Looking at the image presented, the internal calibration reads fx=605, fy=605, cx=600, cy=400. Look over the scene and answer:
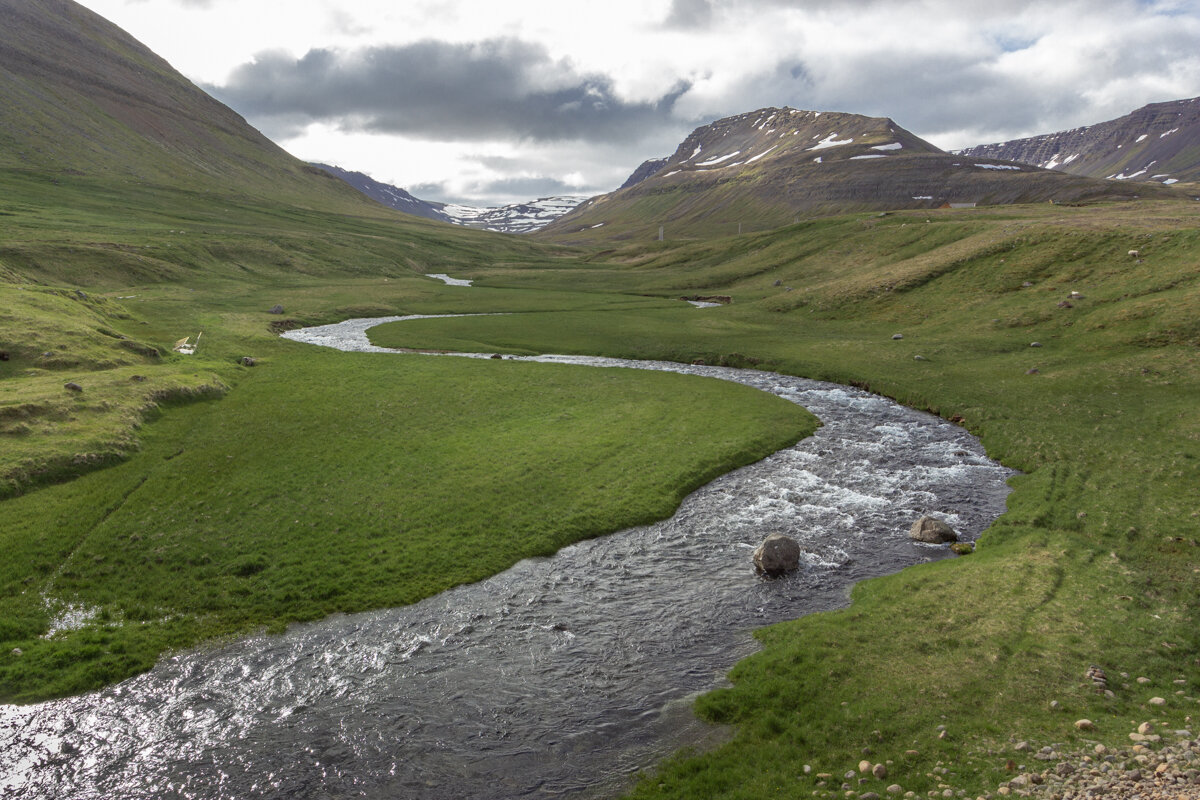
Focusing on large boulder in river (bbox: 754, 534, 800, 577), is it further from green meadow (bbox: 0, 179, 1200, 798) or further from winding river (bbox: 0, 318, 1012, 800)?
green meadow (bbox: 0, 179, 1200, 798)

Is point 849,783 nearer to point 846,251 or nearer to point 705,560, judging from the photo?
point 705,560

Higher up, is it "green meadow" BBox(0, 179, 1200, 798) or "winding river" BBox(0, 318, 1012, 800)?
A: "green meadow" BBox(0, 179, 1200, 798)

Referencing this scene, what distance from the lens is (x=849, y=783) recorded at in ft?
43.8

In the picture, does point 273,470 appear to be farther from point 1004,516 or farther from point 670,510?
point 1004,516

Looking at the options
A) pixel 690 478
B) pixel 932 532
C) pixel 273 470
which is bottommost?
pixel 932 532

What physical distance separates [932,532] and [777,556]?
25.8 ft

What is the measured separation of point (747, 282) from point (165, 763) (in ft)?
368

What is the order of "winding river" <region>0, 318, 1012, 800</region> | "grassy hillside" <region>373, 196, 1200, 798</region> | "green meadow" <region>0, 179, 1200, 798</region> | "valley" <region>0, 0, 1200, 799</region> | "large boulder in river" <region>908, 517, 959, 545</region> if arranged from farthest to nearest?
1. "large boulder in river" <region>908, 517, 959, 545</region>
2. "green meadow" <region>0, 179, 1200, 798</region>
3. "valley" <region>0, 0, 1200, 799</region>
4. "winding river" <region>0, 318, 1012, 800</region>
5. "grassy hillside" <region>373, 196, 1200, 798</region>

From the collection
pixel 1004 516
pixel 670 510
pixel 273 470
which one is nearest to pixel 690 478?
pixel 670 510

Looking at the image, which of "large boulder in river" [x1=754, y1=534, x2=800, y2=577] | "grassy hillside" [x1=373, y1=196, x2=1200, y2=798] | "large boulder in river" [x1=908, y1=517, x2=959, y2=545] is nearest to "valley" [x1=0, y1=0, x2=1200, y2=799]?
"grassy hillside" [x1=373, y1=196, x2=1200, y2=798]

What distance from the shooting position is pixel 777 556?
23969 millimetres

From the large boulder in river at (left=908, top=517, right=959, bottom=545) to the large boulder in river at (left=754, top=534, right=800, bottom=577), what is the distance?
6.36 meters

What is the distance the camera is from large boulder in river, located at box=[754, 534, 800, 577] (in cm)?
2391

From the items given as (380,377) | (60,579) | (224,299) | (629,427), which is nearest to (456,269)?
(224,299)
